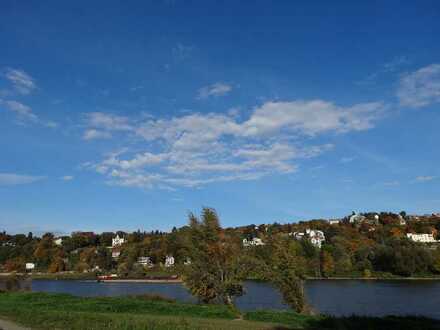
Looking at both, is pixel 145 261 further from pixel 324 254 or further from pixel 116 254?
pixel 324 254

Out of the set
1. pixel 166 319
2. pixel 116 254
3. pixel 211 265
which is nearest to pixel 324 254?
pixel 211 265

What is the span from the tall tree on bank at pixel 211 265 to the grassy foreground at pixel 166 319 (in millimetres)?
8891

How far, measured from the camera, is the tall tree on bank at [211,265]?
3800 centimetres

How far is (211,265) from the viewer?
38.9 metres

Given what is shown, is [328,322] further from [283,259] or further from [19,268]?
[19,268]

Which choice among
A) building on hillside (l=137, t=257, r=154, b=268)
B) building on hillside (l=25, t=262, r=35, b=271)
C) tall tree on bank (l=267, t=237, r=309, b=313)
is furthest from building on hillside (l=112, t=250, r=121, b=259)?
tall tree on bank (l=267, t=237, r=309, b=313)

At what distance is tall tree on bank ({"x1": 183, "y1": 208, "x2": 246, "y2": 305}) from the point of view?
3800 centimetres

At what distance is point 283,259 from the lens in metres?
36.4

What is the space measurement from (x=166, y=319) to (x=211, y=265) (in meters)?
17.8

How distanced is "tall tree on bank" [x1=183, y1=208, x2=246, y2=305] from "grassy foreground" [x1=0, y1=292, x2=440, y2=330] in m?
8.89

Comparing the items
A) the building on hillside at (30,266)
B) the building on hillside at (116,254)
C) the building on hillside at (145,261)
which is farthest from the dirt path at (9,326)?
the building on hillside at (30,266)

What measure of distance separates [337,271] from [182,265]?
8356cm

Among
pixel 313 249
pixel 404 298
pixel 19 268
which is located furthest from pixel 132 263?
pixel 404 298

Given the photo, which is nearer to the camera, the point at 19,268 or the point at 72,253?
the point at 19,268
